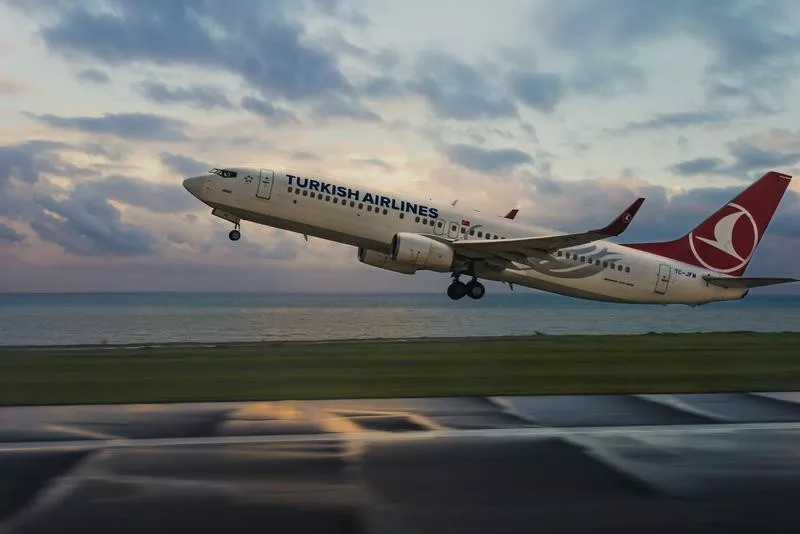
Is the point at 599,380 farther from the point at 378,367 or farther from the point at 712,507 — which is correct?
the point at 712,507

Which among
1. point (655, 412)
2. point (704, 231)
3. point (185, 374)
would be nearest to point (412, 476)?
point (655, 412)

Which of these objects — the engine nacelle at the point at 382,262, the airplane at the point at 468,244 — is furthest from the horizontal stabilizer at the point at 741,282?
the engine nacelle at the point at 382,262

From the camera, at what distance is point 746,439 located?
41.3ft

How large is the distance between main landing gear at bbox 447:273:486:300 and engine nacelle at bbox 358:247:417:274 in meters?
3.10

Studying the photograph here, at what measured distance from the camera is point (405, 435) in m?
12.9

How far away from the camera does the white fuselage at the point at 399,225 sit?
109 feet

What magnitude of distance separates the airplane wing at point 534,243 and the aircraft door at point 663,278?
9.43m

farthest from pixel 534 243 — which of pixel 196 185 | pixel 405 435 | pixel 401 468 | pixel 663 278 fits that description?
pixel 401 468

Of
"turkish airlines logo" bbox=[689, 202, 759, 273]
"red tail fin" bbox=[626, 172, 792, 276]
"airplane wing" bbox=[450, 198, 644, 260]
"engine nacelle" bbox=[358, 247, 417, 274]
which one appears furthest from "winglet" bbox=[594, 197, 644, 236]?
"turkish airlines logo" bbox=[689, 202, 759, 273]

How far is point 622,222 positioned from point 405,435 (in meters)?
19.8

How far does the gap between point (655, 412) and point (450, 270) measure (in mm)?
20181

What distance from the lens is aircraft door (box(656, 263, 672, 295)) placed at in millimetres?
41125

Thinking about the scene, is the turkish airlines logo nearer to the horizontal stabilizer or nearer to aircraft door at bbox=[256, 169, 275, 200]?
the horizontal stabilizer

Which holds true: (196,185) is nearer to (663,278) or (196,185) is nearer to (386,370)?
(386,370)
